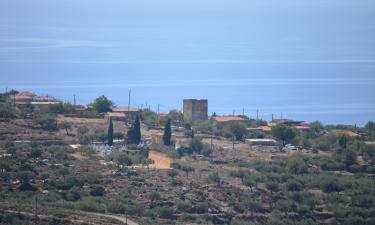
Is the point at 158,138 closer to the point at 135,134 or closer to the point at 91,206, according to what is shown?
the point at 135,134

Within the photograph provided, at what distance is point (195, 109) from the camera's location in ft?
211

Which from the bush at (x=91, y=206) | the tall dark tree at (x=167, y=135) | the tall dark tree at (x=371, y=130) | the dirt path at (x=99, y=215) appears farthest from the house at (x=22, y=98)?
the dirt path at (x=99, y=215)

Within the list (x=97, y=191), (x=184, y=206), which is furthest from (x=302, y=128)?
(x=97, y=191)

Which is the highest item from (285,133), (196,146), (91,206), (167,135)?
(285,133)

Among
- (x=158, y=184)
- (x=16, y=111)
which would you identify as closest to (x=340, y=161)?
(x=158, y=184)

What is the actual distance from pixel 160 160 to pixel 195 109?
47.7 feet

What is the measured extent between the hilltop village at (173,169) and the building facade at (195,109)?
1.17 metres

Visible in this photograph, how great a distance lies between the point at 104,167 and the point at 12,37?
4342 inches

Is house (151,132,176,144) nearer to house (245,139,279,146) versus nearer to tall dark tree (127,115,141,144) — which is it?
tall dark tree (127,115,141,144)

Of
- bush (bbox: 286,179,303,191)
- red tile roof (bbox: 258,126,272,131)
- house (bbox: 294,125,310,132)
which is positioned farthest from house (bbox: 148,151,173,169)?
house (bbox: 294,125,310,132)

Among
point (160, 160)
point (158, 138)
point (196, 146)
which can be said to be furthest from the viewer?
point (158, 138)

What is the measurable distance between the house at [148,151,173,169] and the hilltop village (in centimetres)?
5

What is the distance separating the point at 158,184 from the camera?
43719mm

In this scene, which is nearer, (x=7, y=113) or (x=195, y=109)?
(x=7, y=113)
